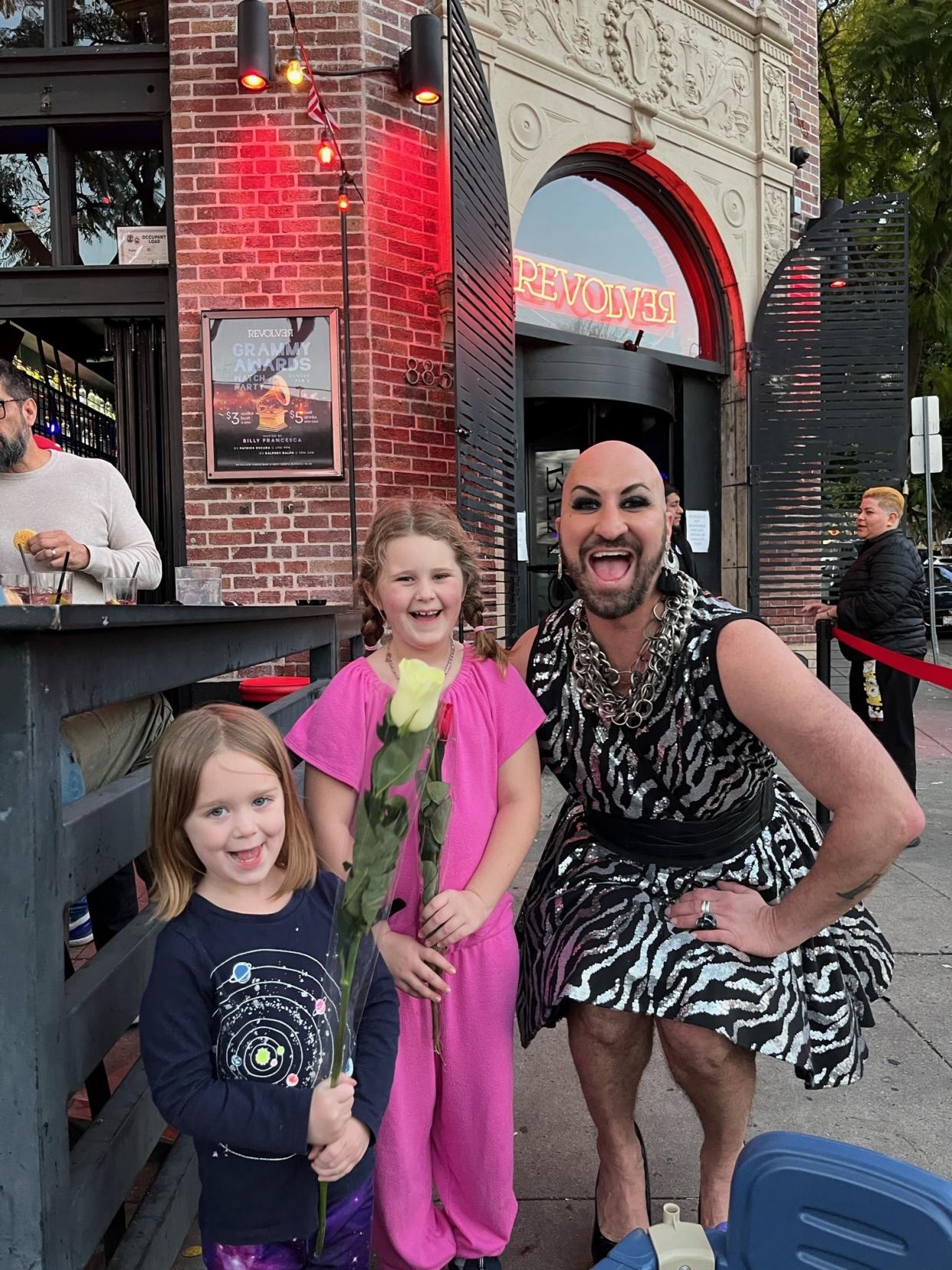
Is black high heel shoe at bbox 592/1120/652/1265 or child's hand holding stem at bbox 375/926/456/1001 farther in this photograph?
black high heel shoe at bbox 592/1120/652/1265

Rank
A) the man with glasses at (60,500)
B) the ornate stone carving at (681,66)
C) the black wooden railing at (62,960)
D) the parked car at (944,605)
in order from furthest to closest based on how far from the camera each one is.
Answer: the parked car at (944,605), the ornate stone carving at (681,66), the man with glasses at (60,500), the black wooden railing at (62,960)

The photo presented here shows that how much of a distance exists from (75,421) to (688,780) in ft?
17.4

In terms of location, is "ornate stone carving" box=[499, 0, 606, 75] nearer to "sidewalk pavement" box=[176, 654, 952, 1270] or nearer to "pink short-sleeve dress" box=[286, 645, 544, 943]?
"pink short-sleeve dress" box=[286, 645, 544, 943]

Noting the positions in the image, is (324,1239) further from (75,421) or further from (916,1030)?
(75,421)

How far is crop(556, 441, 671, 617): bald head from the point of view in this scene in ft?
6.18

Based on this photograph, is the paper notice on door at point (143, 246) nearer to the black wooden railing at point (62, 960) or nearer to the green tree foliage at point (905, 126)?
the black wooden railing at point (62, 960)

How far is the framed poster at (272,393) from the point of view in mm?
5340

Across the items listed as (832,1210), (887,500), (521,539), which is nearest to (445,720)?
(832,1210)

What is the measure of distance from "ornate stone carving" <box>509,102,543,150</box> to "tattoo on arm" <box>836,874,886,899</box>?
6212 millimetres

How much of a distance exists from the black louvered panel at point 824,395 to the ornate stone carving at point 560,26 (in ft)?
8.18

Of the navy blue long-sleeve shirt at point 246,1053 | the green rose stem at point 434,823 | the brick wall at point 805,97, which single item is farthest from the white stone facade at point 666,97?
the navy blue long-sleeve shirt at point 246,1053

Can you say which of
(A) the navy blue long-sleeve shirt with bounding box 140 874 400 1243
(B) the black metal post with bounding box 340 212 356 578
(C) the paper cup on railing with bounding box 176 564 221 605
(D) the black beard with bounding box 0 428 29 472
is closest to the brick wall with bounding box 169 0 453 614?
(B) the black metal post with bounding box 340 212 356 578

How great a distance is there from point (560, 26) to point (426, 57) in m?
2.06

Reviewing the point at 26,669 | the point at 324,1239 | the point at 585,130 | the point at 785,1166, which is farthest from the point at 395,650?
the point at 585,130
